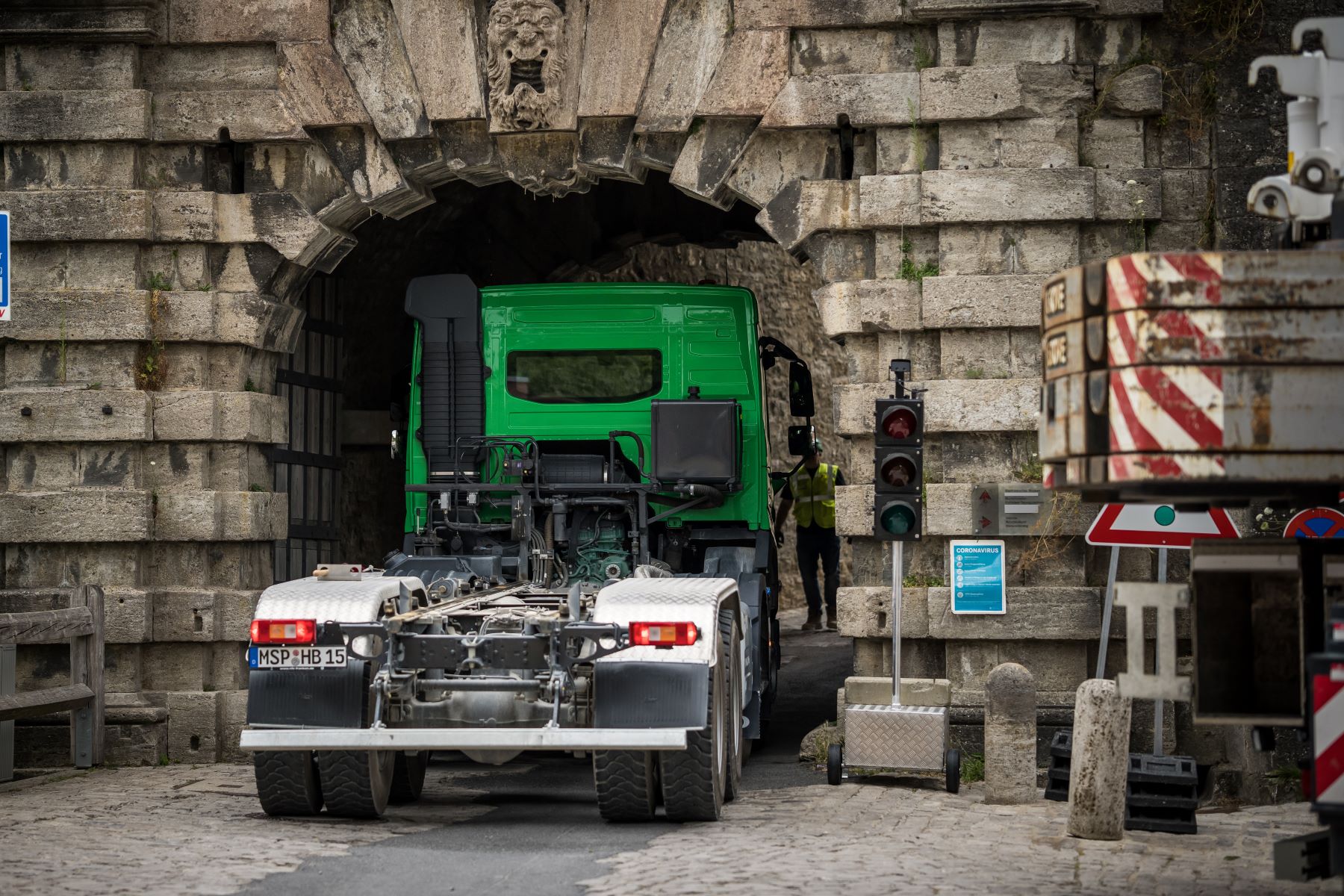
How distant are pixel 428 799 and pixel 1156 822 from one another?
4095 mm

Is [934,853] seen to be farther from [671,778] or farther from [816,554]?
[816,554]

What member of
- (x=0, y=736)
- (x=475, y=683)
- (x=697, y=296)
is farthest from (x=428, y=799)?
(x=697, y=296)

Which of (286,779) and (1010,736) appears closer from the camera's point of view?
(286,779)

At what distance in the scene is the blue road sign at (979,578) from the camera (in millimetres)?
10781

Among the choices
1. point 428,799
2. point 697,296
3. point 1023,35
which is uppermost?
point 1023,35

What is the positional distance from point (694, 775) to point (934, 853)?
1.28m

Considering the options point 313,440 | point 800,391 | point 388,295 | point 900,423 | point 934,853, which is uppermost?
point 388,295

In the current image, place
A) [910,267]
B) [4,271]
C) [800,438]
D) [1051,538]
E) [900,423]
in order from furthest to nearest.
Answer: [800,438] → [910,267] → [1051,538] → [900,423] → [4,271]

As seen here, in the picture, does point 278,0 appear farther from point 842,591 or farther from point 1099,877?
point 1099,877

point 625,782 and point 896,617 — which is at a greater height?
point 896,617

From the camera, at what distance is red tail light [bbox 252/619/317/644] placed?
28.1 feet

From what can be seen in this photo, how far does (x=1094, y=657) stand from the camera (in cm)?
1085

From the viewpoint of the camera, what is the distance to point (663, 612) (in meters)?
8.43

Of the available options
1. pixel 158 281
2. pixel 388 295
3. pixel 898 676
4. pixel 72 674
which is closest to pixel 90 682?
pixel 72 674
